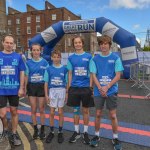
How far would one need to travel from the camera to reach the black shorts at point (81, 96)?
4891mm

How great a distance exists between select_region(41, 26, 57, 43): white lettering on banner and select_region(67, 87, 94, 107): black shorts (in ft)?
46.0

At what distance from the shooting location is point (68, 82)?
4.98 m

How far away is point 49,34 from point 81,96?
1423 cm

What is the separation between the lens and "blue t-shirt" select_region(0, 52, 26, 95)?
4.61 m

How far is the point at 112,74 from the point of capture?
459 cm

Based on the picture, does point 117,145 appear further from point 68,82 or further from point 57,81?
point 57,81

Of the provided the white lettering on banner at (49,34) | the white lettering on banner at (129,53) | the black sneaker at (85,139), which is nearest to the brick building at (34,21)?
the white lettering on banner at (49,34)

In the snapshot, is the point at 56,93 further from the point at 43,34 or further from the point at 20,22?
the point at 20,22

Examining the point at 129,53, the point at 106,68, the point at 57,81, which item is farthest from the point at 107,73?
the point at 129,53

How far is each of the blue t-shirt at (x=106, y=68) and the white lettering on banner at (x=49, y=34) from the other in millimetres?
14253

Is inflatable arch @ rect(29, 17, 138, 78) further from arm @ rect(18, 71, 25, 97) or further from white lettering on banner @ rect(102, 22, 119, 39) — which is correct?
arm @ rect(18, 71, 25, 97)

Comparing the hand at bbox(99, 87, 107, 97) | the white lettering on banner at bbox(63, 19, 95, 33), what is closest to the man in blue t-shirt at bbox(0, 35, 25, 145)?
the hand at bbox(99, 87, 107, 97)

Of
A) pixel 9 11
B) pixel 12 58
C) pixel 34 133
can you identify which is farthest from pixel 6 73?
pixel 9 11

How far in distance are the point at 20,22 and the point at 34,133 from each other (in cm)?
5783
